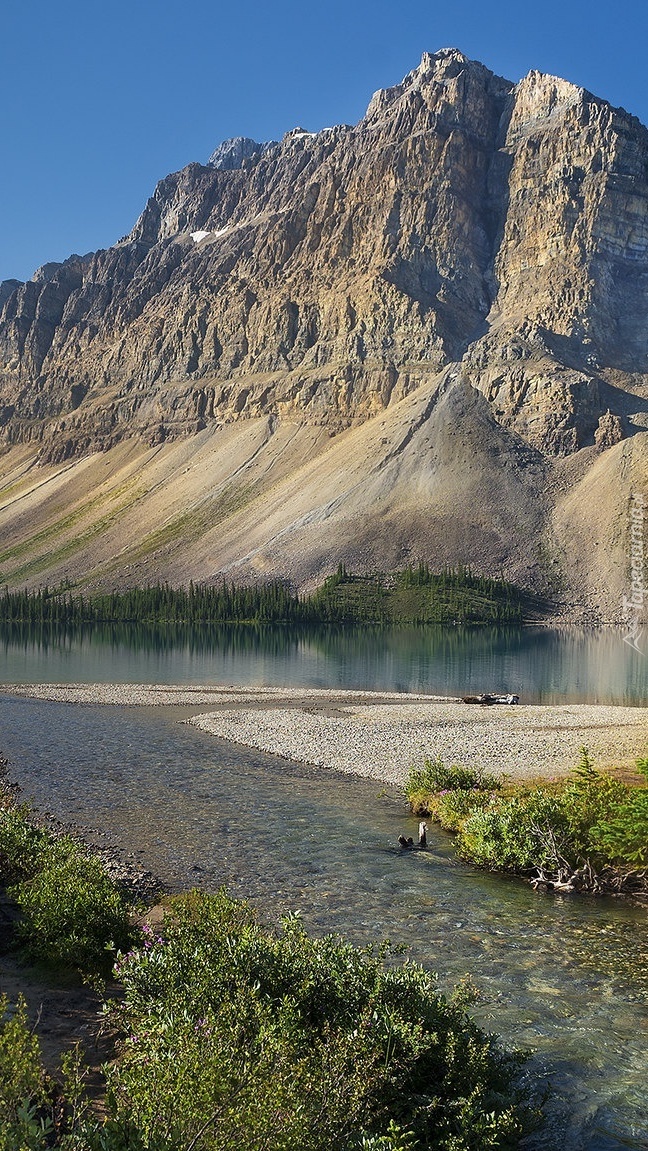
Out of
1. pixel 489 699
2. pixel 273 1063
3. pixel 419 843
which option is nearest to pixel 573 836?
pixel 419 843

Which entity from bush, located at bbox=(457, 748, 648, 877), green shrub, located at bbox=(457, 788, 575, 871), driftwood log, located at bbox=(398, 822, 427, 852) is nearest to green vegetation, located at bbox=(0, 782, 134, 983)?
driftwood log, located at bbox=(398, 822, 427, 852)

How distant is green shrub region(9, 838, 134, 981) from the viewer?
55.2ft

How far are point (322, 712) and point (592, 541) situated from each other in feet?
446

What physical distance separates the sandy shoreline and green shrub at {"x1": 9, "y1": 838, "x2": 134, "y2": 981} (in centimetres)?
2134

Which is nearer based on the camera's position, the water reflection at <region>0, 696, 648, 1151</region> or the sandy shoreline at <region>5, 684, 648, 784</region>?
the water reflection at <region>0, 696, 648, 1151</region>

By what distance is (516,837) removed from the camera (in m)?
24.8

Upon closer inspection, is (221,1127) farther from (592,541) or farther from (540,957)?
(592,541)

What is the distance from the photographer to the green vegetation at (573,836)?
22531 mm

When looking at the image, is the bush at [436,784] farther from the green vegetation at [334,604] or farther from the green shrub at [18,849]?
the green vegetation at [334,604]

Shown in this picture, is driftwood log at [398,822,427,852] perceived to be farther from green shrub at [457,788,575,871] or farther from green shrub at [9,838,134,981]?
green shrub at [9,838,134,981]

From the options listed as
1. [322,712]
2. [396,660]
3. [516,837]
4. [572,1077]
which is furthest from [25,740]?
[396,660]

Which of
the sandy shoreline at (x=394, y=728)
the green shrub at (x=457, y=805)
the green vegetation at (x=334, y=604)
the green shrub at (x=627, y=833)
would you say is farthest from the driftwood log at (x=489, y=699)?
the green vegetation at (x=334, y=604)

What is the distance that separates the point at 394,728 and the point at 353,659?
57019 millimetres

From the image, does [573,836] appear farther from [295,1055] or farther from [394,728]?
[394,728]
